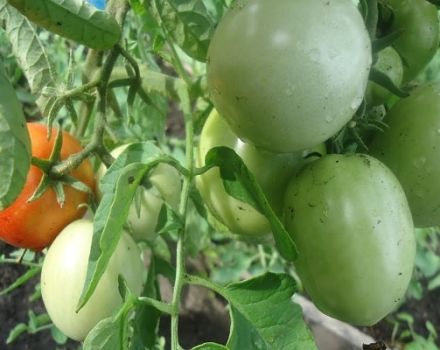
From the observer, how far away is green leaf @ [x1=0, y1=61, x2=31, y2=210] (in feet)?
1.51

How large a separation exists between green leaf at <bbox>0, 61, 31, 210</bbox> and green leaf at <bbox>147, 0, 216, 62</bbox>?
28cm

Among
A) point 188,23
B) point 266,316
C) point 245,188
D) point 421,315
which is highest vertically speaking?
point 188,23

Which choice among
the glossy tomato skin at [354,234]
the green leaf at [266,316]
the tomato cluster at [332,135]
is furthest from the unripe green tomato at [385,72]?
the green leaf at [266,316]

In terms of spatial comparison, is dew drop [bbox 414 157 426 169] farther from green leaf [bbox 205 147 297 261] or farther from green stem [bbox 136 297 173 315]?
green stem [bbox 136 297 173 315]

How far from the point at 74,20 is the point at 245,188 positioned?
0.75 feet

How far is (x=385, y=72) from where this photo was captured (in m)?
0.72

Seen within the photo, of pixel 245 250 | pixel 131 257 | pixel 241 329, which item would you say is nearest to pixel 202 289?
pixel 245 250

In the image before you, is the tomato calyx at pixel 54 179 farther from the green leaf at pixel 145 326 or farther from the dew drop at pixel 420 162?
the dew drop at pixel 420 162

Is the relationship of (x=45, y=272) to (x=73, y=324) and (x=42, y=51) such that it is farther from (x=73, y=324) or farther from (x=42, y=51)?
(x=42, y=51)

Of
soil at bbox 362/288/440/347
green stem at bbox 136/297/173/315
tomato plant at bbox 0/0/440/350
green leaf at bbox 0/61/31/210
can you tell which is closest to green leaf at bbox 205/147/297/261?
tomato plant at bbox 0/0/440/350

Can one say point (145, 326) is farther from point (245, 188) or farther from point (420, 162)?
point (420, 162)

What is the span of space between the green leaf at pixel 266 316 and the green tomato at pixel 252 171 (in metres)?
0.09

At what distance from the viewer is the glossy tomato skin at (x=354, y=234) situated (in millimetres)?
634

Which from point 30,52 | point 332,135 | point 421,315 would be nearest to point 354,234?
point 332,135
